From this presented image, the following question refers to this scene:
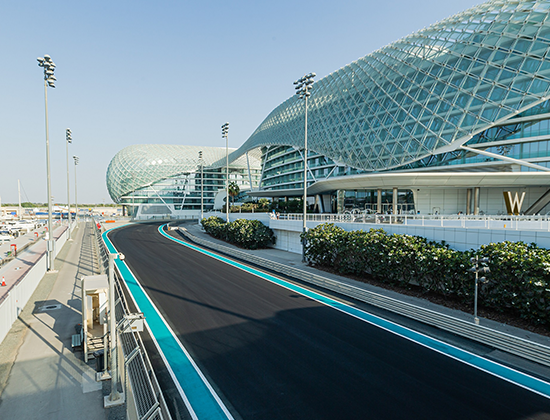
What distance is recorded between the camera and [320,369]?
29.1 ft

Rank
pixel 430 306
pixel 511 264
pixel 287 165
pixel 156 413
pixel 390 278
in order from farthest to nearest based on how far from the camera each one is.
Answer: pixel 287 165 → pixel 390 278 → pixel 430 306 → pixel 511 264 → pixel 156 413

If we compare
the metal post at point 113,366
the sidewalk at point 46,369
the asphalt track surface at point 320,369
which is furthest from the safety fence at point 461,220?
the sidewalk at point 46,369

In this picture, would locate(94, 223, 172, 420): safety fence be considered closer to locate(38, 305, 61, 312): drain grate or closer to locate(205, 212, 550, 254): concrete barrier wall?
locate(38, 305, 61, 312): drain grate

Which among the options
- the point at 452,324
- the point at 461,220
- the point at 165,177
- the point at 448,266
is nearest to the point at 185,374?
the point at 452,324

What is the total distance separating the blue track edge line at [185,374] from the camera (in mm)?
7168

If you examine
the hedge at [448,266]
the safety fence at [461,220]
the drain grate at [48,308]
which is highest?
the safety fence at [461,220]

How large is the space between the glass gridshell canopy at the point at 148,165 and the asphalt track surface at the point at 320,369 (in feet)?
308

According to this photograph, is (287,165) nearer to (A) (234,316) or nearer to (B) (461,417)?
(A) (234,316)

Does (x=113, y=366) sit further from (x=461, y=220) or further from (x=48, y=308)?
(x=461, y=220)

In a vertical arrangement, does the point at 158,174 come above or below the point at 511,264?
above

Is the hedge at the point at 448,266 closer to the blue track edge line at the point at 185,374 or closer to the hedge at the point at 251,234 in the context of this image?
the blue track edge line at the point at 185,374

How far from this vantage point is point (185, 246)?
34625 millimetres

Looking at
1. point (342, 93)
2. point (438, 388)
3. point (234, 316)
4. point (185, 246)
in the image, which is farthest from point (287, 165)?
point (438, 388)

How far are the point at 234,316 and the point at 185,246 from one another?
2319cm
